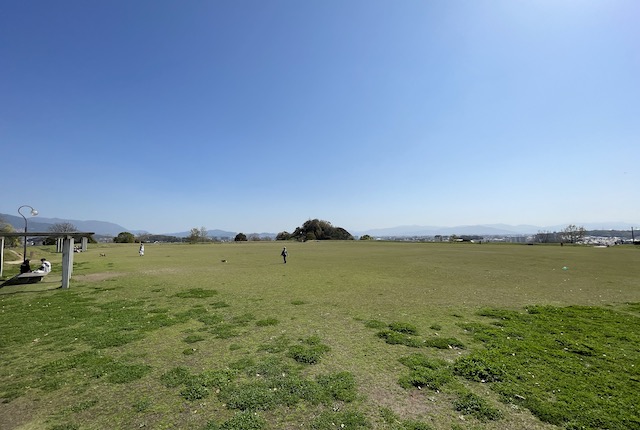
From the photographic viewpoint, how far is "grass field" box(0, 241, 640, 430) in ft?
16.1

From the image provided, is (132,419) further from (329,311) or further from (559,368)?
(559,368)

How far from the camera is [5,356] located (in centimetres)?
728

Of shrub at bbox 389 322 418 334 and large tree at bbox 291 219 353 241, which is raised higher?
large tree at bbox 291 219 353 241

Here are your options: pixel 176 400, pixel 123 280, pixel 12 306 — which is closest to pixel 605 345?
pixel 176 400

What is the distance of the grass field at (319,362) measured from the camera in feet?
16.1

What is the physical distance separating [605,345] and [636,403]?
365 centimetres

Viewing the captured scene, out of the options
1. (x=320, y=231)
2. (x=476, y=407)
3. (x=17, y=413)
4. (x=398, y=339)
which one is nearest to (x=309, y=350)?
(x=398, y=339)

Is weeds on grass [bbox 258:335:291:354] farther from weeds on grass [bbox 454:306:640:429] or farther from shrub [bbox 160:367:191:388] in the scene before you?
weeds on grass [bbox 454:306:640:429]

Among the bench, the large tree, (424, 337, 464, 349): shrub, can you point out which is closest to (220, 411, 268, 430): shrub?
(424, 337, 464, 349): shrub

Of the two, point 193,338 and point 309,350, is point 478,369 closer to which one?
point 309,350

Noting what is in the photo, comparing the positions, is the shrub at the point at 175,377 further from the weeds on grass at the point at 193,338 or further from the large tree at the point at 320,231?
the large tree at the point at 320,231

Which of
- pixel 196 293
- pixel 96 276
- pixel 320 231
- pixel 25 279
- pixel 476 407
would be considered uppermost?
pixel 320 231

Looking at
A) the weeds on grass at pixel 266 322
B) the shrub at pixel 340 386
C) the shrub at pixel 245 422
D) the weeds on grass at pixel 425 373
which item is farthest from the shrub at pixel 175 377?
the weeds on grass at pixel 425 373

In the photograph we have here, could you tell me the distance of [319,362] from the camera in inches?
273
